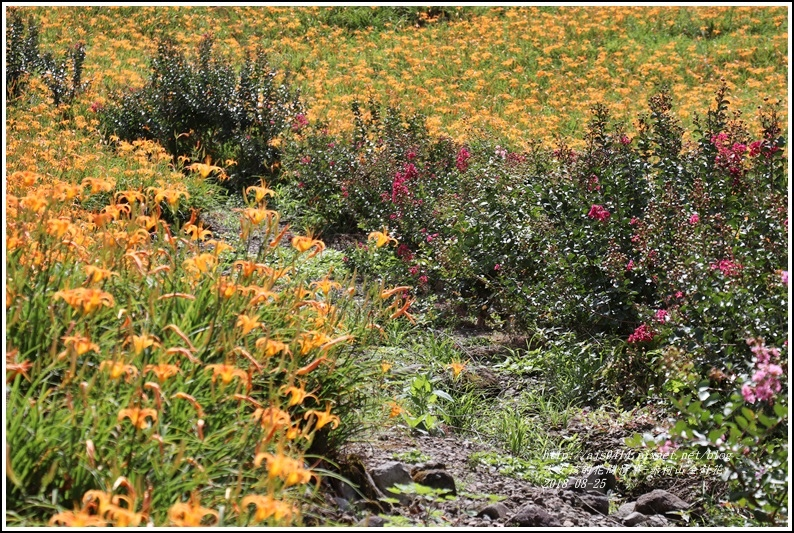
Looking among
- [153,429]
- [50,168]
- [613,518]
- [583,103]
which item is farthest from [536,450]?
[583,103]

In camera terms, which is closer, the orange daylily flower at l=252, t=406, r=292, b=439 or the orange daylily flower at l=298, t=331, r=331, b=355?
the orange daylily flower at l=252, t=406, r=292, b=439

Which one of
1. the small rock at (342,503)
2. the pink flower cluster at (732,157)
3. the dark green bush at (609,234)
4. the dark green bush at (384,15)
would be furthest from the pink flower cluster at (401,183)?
the dark green bush at (384,15)

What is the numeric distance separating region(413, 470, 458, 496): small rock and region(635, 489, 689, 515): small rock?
81cm

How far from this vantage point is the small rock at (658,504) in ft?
11.6

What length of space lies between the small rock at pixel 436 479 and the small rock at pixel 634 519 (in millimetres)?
675

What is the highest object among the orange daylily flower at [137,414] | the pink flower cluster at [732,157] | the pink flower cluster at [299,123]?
the pink flower cluster at [732,157]

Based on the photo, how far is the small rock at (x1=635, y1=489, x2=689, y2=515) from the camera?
11.6 feet

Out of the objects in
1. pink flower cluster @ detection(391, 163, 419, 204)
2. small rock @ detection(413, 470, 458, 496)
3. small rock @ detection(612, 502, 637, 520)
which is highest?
pink flower cluster @ detection(391, 163, 419, 204)

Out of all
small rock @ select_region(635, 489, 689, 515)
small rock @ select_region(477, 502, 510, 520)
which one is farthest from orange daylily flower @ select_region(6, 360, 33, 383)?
small rock @ select_region(635, 489, 689, 515)

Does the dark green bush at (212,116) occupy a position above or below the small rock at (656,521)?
above

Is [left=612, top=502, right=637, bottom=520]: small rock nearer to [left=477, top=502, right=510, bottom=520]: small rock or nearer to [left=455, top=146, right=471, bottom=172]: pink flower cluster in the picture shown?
[left=477, top=502, right=510, bottom=520]: small rock

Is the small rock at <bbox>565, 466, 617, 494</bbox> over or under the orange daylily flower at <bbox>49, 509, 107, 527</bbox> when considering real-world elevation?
under

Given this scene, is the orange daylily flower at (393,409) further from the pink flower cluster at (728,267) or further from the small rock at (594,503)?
the pink flower cluster at (728,267)

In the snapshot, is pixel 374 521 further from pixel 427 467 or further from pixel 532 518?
pixel 532 518
